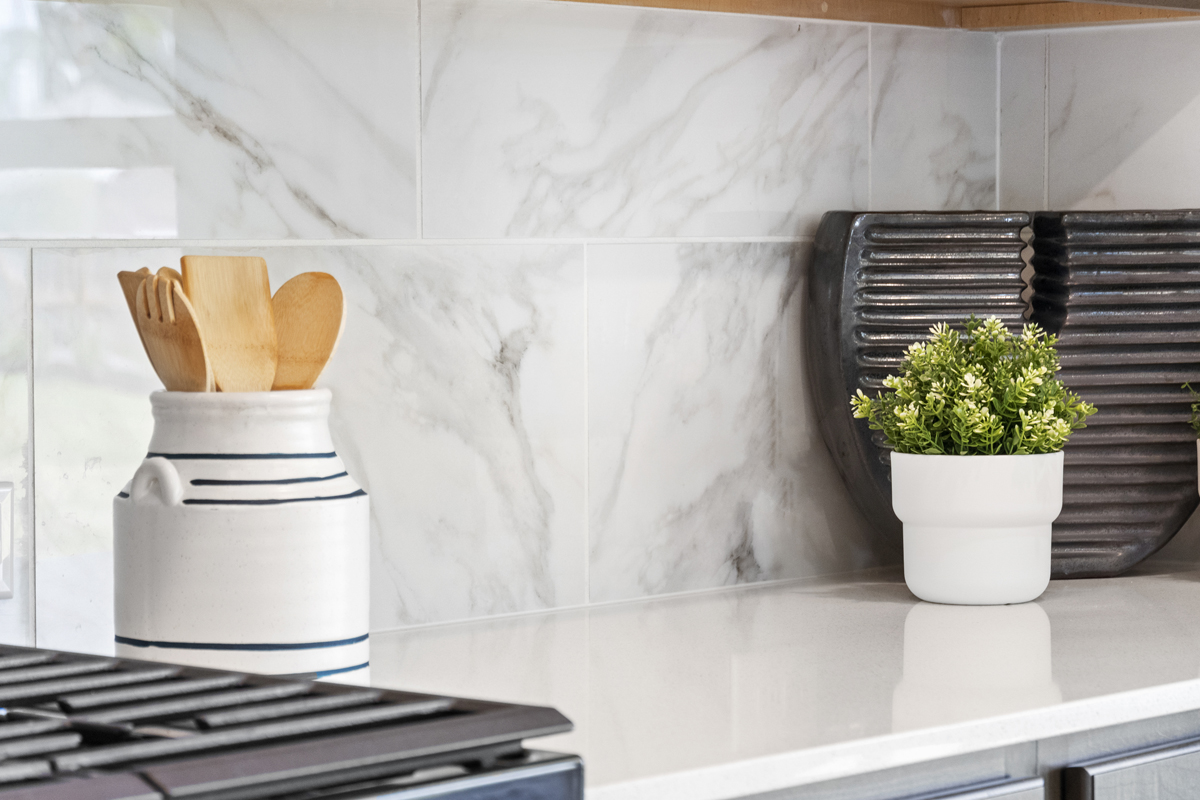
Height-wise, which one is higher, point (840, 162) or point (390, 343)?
point (840, 162)

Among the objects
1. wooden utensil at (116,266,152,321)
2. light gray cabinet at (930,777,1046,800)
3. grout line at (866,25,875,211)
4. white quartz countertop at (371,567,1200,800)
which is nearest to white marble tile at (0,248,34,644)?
wooden utensil at (116,266,152,321)

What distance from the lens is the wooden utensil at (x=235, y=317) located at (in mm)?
1018

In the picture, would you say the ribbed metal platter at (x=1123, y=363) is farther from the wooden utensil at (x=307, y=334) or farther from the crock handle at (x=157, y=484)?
the crock handle at (x=157, y=484)


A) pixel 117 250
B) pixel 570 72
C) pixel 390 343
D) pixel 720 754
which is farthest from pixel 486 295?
pixel 720 754

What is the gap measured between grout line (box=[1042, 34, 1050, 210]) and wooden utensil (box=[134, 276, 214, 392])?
1095 mm

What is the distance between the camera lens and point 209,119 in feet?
4.02

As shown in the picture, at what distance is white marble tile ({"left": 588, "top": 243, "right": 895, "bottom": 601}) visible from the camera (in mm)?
1460

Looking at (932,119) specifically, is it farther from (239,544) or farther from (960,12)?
(239,544)

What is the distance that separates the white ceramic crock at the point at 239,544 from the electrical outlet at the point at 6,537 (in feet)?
0.63

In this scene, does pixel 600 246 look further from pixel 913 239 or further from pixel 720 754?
pixel 720 754

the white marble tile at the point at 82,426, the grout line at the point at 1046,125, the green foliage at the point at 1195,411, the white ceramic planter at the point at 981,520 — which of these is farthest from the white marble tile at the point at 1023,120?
the white marble tile at the point at 82,426

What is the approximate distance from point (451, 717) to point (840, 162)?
1.03 meters

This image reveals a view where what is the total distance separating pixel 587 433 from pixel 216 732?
79 cm

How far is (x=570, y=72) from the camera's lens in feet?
4.65
